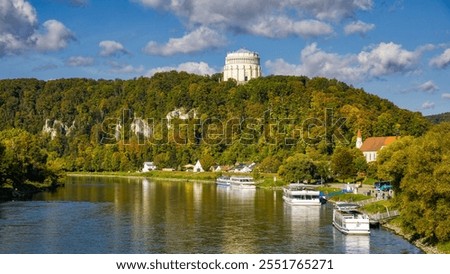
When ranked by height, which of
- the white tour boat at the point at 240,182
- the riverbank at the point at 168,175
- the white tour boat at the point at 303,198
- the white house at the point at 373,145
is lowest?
the white tour boat at the point at 303,198

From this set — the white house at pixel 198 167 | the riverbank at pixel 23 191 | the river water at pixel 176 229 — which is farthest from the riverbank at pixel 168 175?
the river water at pixel 176 229

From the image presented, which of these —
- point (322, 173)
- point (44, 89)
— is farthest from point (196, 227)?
point (44, 89)

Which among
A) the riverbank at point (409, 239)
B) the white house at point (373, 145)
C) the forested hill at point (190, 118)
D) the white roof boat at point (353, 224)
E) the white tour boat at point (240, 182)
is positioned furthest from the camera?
the forested hill at point (190, 118)

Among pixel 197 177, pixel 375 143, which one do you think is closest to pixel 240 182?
pixel 375 143

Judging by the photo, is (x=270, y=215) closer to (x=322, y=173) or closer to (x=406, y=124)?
(x=322, y=173)

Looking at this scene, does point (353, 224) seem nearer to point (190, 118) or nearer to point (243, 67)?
point (190, 118)

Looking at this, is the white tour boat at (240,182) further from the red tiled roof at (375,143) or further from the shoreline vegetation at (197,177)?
the red tiled roof at (375,143)
